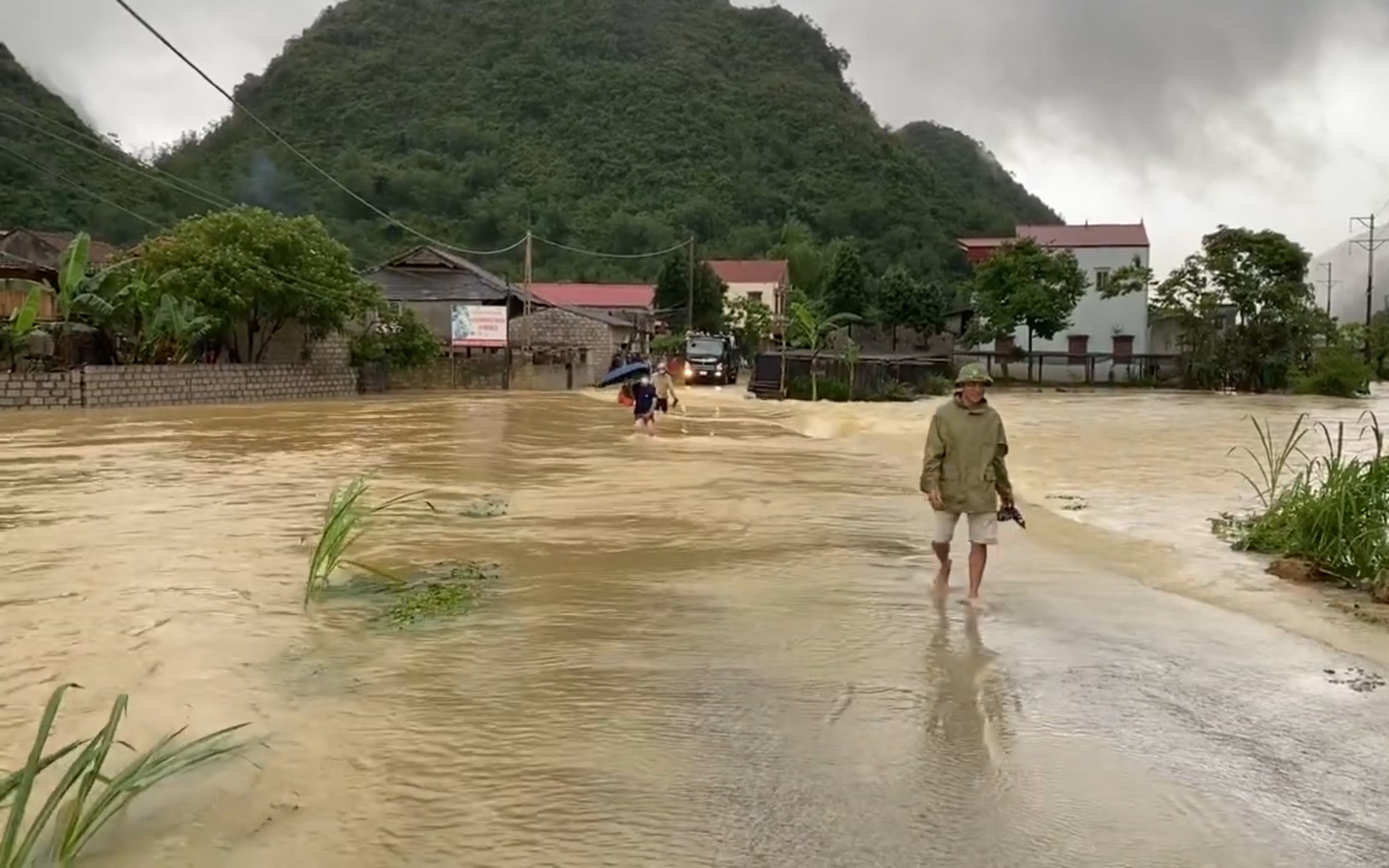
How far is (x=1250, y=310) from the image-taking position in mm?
48688

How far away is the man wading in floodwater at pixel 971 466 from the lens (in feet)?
27.7

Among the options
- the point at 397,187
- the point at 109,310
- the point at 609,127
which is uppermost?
the point at 609,127

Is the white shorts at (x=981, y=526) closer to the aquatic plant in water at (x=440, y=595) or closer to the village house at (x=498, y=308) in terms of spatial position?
the aquatic plant in water at (x=440, y=595)

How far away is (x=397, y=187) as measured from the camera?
65.8 metres

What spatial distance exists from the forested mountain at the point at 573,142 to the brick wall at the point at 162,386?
Result: 966 inches

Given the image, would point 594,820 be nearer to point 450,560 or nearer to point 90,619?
point 90,619

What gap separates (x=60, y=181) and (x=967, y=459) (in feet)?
136

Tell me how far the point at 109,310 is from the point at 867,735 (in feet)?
93.5

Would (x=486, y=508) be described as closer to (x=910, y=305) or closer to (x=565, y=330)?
(x=565, y=330)

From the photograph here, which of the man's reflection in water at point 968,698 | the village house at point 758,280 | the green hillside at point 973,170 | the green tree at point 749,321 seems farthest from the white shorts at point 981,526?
the green hillside at point 973,170

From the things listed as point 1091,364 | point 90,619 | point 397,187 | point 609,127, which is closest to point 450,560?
point 90,619

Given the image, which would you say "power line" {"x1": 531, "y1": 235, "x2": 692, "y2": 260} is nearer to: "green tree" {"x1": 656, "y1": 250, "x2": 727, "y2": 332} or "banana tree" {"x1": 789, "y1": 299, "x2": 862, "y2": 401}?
"green tree" {"x1": 656, "y1": 250, "x2": 727, "y2": 332}

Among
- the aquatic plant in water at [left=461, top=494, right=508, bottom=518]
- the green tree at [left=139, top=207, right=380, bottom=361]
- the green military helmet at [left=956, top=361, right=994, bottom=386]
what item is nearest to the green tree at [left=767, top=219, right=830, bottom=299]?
the green tree at [left=139, top=207, right=380, bottom=361]

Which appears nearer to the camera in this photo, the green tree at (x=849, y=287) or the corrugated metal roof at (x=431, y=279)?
the corrugated metal roof at (x=431, y=279)
